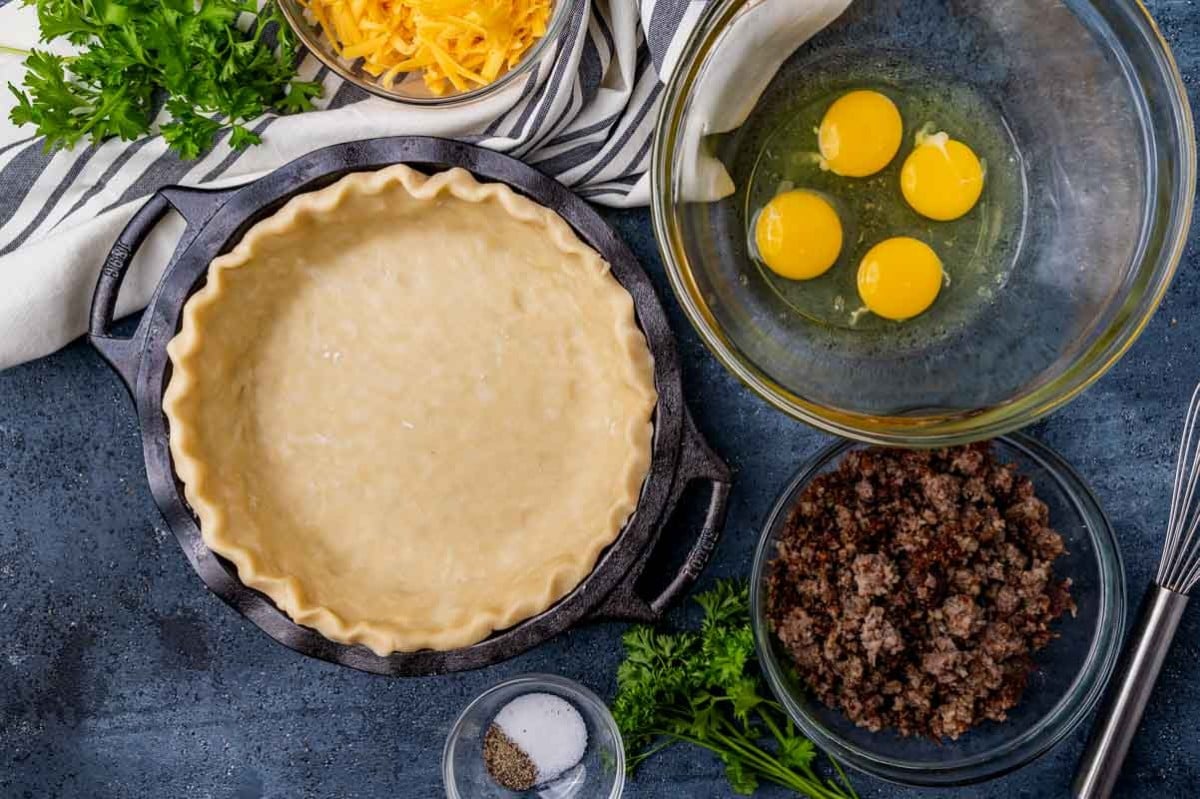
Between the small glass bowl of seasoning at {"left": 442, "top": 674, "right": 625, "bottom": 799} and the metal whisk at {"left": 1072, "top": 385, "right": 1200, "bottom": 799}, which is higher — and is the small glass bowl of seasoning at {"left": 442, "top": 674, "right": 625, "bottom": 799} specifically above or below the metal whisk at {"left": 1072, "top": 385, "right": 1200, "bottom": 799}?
below

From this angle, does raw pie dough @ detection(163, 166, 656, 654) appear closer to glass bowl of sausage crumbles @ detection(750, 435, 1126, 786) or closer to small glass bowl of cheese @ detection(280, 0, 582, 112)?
small glass bowl of cheese @ detection(280, 0, 582, 112)

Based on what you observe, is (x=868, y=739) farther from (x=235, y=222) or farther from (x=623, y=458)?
(x=235, y=222)

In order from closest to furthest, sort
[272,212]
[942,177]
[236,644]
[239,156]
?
[942,177] → [272,212] → [239,156] → [236,644]

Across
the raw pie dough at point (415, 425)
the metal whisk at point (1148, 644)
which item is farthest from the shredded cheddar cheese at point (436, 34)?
the metal whisk at point (1148, 644)

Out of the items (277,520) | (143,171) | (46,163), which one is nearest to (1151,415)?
(277,520)

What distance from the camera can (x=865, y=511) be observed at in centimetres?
250

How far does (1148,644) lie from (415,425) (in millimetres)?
1799

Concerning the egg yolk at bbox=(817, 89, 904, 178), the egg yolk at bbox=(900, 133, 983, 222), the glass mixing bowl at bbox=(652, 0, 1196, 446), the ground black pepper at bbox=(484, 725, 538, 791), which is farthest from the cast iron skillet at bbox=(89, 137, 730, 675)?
the egg yolk at bbox=(900, 133, 983, 222)

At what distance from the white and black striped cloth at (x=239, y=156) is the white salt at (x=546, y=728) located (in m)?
1.26

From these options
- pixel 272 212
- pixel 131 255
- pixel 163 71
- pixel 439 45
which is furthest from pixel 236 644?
pixel 439 45

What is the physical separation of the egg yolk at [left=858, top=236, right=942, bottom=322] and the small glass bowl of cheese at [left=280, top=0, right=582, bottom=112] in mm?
854

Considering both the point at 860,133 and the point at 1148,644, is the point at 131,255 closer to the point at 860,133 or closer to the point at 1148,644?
the point at 860,133

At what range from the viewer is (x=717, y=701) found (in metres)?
2.66

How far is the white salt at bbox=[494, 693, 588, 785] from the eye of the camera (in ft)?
8.86
